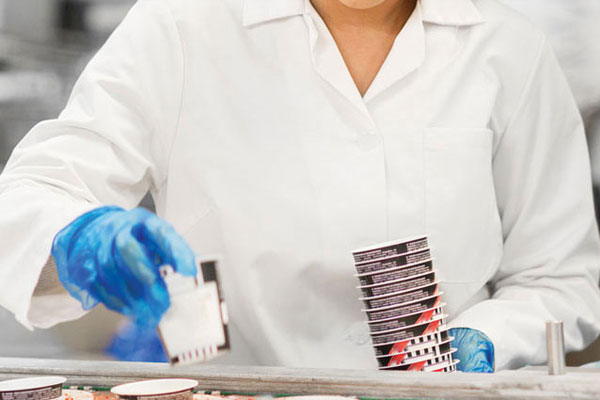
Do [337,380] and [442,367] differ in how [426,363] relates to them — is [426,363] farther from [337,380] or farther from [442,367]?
[337,380]

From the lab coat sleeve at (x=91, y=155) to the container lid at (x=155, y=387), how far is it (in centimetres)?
20

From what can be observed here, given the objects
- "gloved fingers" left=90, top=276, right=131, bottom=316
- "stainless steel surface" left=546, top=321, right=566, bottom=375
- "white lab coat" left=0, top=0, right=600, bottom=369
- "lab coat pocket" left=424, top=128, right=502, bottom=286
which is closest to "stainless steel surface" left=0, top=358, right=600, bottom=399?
"stainless steel surface" left=546, top=321, right=566, bottom=375

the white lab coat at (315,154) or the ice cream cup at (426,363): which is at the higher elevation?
the white lab coat at (315,154)

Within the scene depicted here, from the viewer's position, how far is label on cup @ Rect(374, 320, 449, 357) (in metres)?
1.40

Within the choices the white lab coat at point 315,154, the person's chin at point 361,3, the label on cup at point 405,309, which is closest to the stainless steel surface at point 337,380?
the label on cup at point 405,309

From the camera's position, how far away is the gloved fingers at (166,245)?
1062 mm

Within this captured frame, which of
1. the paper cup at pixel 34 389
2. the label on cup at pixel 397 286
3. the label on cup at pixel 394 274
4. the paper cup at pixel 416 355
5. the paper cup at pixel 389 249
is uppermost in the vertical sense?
the paper cup at pixel 389 249

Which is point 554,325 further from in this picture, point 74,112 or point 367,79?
point 74,112

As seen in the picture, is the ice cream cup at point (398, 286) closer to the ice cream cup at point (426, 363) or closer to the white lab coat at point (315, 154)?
the ice cream cup at point (426, 363)

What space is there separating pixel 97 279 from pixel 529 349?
973mm

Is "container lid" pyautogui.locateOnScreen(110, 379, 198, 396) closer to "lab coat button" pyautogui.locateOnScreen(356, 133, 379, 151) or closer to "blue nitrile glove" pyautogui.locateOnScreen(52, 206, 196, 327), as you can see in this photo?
"blue nitrile glove" pyautogui.locateOnScreen(52, 206, 196, 327)

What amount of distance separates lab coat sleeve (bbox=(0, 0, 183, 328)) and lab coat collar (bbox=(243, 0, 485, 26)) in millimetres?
181

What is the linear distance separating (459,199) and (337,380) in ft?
2.32

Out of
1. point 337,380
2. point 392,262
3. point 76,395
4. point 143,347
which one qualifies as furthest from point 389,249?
point 143,347
